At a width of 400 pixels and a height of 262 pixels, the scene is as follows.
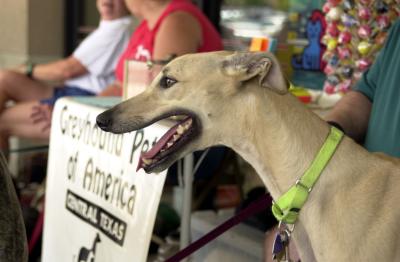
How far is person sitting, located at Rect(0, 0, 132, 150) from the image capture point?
3.18 metres

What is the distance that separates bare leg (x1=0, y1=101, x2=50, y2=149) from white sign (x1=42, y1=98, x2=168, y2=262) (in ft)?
2.45

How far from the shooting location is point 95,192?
209 centimetres

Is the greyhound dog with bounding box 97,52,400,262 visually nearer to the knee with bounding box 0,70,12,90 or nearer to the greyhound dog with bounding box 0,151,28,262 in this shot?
the greyhound dog with bounding box 0,151,28,262

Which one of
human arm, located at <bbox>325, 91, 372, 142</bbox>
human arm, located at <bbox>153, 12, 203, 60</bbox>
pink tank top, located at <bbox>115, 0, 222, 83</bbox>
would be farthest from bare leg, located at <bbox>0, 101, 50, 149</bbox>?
human arm, located at <bbox>325, 91, 372, 142</bbox>

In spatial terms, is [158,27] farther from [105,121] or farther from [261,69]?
[261,69]

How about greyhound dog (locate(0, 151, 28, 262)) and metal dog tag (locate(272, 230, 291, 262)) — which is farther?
metal dog tag (locate(272, 230, 291, 262))

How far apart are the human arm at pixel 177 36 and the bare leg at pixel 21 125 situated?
88 cm

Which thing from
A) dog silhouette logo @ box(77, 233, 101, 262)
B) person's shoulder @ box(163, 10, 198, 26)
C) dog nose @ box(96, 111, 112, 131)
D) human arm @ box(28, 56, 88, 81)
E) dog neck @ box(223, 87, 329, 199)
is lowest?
dog silhouette logo @ box(77, 233, 101, 262)

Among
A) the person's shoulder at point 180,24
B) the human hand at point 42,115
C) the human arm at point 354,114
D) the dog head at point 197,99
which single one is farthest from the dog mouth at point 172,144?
the human hand at point 42,115

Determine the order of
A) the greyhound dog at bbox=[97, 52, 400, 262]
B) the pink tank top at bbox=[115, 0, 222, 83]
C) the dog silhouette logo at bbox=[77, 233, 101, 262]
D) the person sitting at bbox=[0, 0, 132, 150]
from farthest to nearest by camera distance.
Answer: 1. the person sitting at bbox=[0, 0, 132, 150]
2. the pink tank top at bbox=[115, 0, 222, 83]
3. the dog silhouette logo at bbox=[77, 233, 101, 262]
4. the greyhound dog at bbox=[97, 52, 400, 262]

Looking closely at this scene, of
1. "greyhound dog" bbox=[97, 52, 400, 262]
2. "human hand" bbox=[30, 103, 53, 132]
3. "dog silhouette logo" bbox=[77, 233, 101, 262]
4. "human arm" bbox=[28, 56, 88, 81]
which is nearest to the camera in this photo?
"greyhound dog" bbox=[97, 52, 400, 262]

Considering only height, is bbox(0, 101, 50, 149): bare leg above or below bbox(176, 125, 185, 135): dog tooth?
below

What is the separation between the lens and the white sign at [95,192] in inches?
71.6

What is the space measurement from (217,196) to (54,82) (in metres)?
1.13
